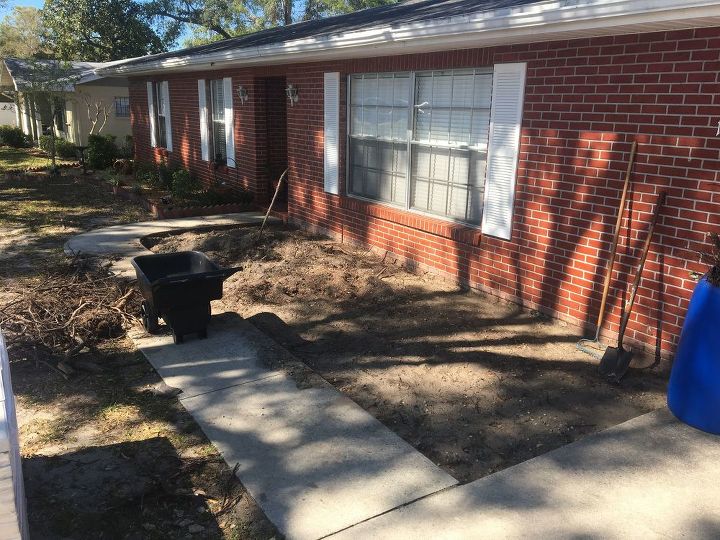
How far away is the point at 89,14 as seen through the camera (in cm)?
3550

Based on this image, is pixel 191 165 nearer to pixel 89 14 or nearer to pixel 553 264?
pixel 553 264

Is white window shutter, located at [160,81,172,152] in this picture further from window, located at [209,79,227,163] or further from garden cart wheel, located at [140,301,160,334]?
garden cart wheel, located at [140,301,160,334]

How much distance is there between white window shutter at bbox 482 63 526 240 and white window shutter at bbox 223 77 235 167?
719 cm

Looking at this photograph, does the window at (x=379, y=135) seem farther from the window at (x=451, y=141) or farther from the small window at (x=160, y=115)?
the small window at (x=160, y=115)

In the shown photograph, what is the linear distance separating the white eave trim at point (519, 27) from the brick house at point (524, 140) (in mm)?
16

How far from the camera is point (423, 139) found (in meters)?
7.41

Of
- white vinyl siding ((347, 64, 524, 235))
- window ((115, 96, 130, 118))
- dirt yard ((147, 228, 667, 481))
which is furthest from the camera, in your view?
window ((115, 96, 130, 118))

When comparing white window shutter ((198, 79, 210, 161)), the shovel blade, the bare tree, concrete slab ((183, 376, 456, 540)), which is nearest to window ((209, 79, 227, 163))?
white window shutter ((198, 79, 210, 161))

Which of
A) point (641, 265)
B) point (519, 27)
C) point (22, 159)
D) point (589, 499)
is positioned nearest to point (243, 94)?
point (519, 27)

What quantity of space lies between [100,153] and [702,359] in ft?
63.4

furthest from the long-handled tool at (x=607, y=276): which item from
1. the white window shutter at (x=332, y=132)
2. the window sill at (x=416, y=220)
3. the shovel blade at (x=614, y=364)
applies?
the white window shutter at (x=332, y=132)

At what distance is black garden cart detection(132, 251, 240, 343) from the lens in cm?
520

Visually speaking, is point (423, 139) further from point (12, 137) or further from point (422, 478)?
point (12, 137)

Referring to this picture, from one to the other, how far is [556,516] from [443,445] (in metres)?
0.90
